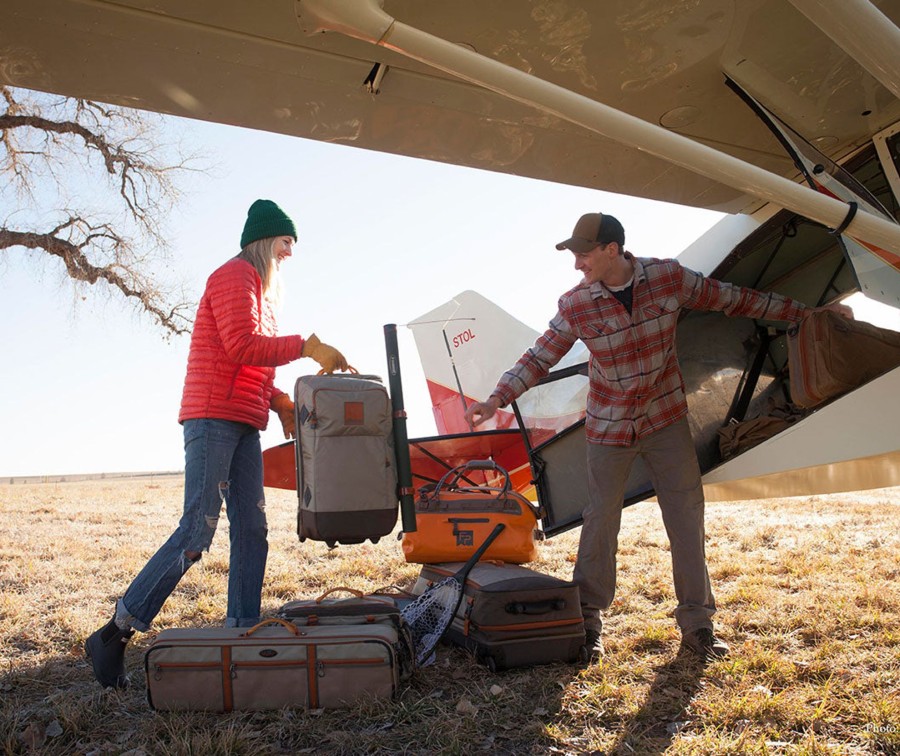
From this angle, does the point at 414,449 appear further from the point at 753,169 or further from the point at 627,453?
the point at 753,169

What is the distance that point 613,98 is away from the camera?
3.53 m

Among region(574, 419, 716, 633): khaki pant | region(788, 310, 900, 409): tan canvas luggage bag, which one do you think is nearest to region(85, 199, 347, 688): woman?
region(574, 419, 716, 633): khaki pant

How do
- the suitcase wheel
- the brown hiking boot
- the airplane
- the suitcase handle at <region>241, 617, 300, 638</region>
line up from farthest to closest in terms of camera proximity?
the brown hiking boot
the suitcase wheel
the suitcase handle at <region>241, 617, 300, 638</region>
the airplane

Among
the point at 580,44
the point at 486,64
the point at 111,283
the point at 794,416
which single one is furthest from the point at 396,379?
the point at 111,283

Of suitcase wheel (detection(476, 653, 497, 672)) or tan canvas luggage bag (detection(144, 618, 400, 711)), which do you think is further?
suitcase wheel (detection(476, 653, 497, 672))

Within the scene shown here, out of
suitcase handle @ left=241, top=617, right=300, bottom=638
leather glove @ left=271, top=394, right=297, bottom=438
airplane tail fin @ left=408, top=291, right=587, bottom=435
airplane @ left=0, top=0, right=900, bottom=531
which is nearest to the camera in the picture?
airplane @ left=0, top=0, right=900, bottom=531

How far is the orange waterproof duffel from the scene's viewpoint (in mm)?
3504

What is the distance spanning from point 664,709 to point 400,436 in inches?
49.0

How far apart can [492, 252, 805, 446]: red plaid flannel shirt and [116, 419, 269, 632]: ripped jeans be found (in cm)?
111

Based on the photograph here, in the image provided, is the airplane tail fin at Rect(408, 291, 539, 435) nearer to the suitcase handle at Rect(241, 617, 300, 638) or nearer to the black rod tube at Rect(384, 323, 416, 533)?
the black rod tube at Rect(384, 323, 416, 533)

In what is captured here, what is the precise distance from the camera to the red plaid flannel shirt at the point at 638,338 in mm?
3094

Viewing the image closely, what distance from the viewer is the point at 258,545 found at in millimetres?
3012

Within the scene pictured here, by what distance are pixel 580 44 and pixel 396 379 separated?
1.65 m

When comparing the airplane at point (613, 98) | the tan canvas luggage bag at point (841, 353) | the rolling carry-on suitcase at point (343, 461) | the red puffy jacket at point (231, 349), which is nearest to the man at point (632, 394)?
the tan canvas luggage bag at point (841, 353)
